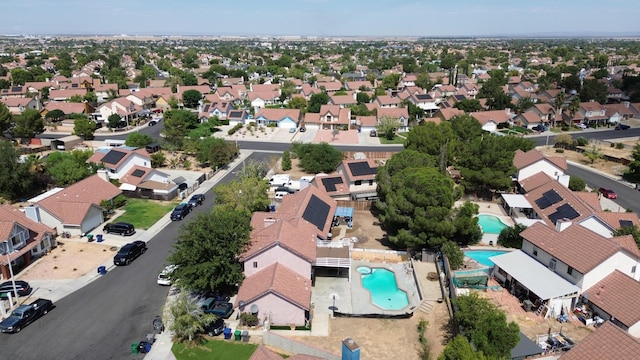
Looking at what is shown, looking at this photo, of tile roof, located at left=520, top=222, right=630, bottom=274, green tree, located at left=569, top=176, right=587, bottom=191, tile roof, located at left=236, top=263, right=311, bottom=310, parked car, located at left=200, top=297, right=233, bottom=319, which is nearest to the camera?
tile roof, located at left=236, top=263, right=311, bottom=310

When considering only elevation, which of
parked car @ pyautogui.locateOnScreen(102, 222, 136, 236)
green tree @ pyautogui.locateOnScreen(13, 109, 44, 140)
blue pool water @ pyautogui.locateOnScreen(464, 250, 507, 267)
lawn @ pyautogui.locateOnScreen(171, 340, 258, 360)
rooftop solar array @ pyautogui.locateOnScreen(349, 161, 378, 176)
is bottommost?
blue pool water @ pyautogui.locateOnScreen(464, 250, 507, 267)

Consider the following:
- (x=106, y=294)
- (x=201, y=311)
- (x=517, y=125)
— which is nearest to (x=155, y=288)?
(x=106, y=294)

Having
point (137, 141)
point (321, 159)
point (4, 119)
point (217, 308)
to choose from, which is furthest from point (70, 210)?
point (4, 119)

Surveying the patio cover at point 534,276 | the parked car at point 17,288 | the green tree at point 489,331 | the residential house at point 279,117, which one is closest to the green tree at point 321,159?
the patio cover at point 534,276

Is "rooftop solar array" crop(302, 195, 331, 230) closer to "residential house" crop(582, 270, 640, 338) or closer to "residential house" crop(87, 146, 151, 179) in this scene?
"residential house" crop(582, 270, 640, 338)

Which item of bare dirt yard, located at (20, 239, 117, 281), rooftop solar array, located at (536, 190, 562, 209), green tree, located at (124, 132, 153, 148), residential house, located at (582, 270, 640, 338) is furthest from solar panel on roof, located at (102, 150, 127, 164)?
residential house, located at (582, 270, 640, 338)

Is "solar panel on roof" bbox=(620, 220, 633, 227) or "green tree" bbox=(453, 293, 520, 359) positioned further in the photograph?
"solar panel on roof" bbox=(620, 220, 633, 227)
